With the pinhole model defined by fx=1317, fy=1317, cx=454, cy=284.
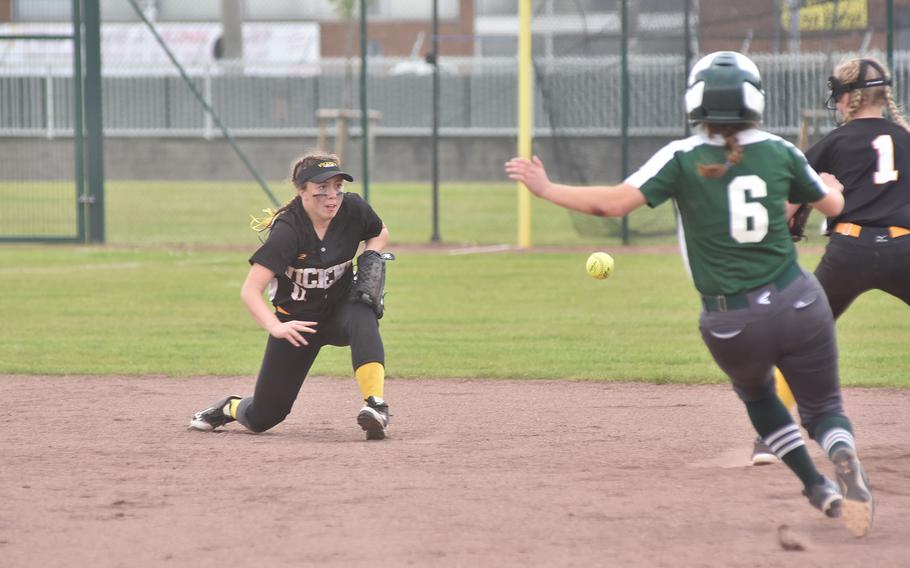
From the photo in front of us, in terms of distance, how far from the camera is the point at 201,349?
10.4 metres

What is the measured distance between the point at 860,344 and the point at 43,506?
7063mm

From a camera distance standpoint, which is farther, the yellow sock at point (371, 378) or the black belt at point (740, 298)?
the yellow sock at point (371, 378)

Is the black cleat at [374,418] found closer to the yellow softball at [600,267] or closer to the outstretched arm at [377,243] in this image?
the outstretched arm at [377,243]

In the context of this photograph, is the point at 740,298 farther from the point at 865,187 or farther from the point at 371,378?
the point at 371,378

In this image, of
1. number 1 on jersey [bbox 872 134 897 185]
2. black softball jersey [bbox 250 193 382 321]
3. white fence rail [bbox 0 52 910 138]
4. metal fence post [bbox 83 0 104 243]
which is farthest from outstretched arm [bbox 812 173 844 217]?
white fence rail [bbox 0 52 910 138]

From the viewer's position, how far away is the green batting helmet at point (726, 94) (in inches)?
184

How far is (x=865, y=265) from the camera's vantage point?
606 cm

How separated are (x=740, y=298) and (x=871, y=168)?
176 centimetres

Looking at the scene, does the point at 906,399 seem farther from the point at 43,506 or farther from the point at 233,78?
the point at 233,78

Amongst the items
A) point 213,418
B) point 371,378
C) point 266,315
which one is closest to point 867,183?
point 371,378

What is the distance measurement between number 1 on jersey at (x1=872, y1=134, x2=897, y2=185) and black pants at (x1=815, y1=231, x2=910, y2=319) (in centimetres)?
25

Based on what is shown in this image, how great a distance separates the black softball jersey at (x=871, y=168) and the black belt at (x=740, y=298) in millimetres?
1444

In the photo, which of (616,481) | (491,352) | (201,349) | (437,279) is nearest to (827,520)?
(616,481)

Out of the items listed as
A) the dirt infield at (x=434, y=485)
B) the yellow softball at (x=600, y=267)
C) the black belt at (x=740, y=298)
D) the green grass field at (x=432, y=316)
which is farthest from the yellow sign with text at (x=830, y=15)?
the black belt at (x=740, y=298)
